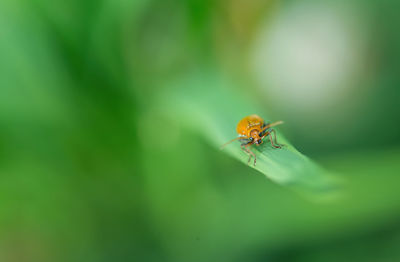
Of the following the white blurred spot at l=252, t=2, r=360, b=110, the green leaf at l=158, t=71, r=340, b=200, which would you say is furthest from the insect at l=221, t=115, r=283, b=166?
the white blurred spot at l=252, t=2, r=360, b=110

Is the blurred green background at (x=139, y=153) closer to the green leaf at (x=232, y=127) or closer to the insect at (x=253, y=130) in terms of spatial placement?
the green leaf at (x=232, y=127)

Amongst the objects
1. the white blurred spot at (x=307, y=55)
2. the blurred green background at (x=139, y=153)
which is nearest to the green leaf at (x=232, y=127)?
the blurred green background at (x=139, y=153)

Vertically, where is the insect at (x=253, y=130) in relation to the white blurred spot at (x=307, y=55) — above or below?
below

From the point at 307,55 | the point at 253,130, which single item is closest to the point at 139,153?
the point at 253,130

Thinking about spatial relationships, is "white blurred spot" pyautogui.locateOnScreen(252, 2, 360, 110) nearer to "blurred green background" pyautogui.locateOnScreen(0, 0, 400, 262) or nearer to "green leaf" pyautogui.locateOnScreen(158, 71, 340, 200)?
"blurred green background" pyautogui.locateOnScreen(0, 0, 400, 262)

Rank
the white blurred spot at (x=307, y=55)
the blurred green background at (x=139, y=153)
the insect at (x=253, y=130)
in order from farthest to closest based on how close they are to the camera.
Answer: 1. the white blurred spot at (x=307, y=55)
2. the blurred green background at (x=139, y=153)
3. the insect at (x=253, y=130)

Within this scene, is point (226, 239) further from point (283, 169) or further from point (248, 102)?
point (283, 169)

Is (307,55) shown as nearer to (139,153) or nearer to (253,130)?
(253,130)

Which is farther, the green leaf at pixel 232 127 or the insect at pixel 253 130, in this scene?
the insect at pixel 253 130
